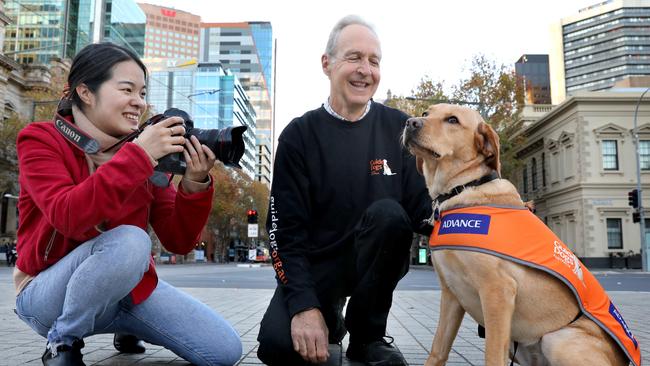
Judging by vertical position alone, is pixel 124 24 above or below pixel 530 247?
above

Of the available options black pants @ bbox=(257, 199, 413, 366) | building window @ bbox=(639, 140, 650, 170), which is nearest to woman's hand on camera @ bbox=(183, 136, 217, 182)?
black pants @ bbox=(257, 199, 413, 366)

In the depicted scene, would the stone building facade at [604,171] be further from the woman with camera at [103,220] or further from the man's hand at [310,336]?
the woman with camera at [103,220]

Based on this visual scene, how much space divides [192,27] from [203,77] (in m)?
65.0

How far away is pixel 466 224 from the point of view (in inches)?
98.0

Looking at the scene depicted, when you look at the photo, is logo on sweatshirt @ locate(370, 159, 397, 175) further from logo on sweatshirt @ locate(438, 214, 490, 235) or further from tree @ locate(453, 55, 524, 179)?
tree @ locate(453, 55, 524, 179)

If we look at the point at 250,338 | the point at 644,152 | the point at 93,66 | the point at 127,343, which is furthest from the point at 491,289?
the point at 644,152

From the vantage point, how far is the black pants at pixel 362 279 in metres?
2.88

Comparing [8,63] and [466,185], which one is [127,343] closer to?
[466,185]

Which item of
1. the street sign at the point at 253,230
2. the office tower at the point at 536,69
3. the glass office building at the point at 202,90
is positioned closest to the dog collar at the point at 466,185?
the street sign at the point at 253,230

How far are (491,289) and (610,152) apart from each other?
35645 mm

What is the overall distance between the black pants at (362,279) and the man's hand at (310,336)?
176 millimetres

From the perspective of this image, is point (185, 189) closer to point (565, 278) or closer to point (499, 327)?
point (499, 327)

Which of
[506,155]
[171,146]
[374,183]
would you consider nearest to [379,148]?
[374,183]

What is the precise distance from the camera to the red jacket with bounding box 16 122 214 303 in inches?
91.0
